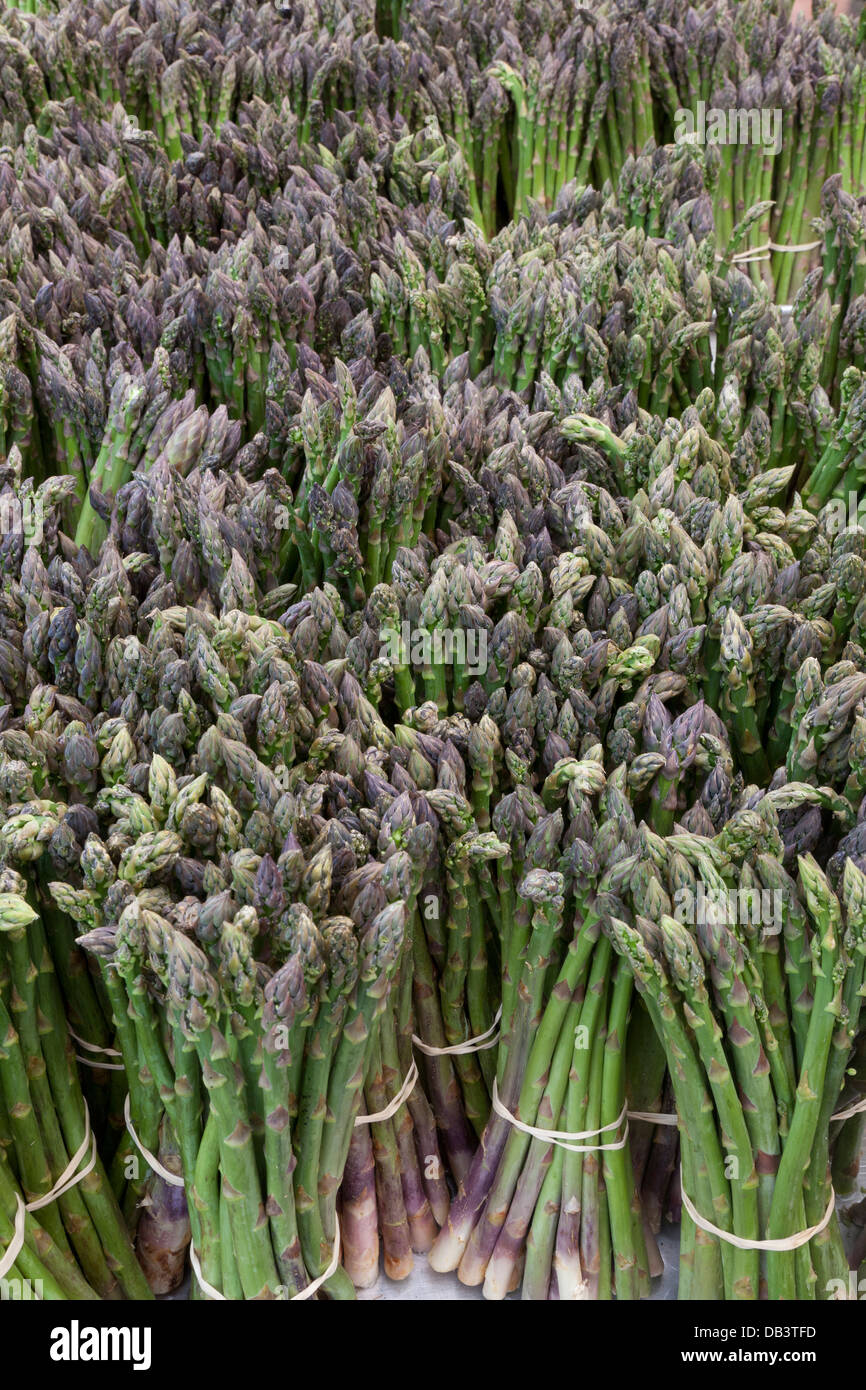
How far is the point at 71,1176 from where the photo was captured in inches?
84.6

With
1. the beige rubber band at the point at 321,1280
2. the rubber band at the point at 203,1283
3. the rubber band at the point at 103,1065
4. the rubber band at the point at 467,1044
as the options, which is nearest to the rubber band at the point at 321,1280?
the beige rubber band at the point at 321,1280

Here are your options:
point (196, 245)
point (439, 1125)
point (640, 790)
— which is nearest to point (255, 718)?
point (640, 790)

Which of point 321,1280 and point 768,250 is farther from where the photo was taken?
point 768,250

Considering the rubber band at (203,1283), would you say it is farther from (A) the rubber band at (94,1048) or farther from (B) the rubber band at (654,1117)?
(B) the rubber band at (654,1117)

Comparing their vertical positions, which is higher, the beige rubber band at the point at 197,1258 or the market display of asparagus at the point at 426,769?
the market display of asparagus at the point at 426,769

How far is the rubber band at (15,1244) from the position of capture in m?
1.95

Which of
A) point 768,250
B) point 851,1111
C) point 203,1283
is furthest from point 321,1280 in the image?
point 768,250

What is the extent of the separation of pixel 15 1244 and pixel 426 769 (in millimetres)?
1124

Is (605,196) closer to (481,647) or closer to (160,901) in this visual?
(481,647)

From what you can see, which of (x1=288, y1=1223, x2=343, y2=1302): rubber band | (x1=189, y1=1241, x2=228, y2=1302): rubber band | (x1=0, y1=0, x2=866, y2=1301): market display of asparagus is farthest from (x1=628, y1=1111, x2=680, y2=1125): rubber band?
(x1=189, y1=1241, x2=228, y2=1302): rubber band

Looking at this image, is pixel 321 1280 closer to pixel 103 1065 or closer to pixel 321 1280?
pixel 321 1280

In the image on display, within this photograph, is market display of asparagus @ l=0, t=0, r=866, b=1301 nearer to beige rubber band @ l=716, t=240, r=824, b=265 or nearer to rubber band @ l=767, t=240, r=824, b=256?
beige rubber band @ l=716, t=240, r=824, b=265

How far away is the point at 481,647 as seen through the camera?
8.02ft
